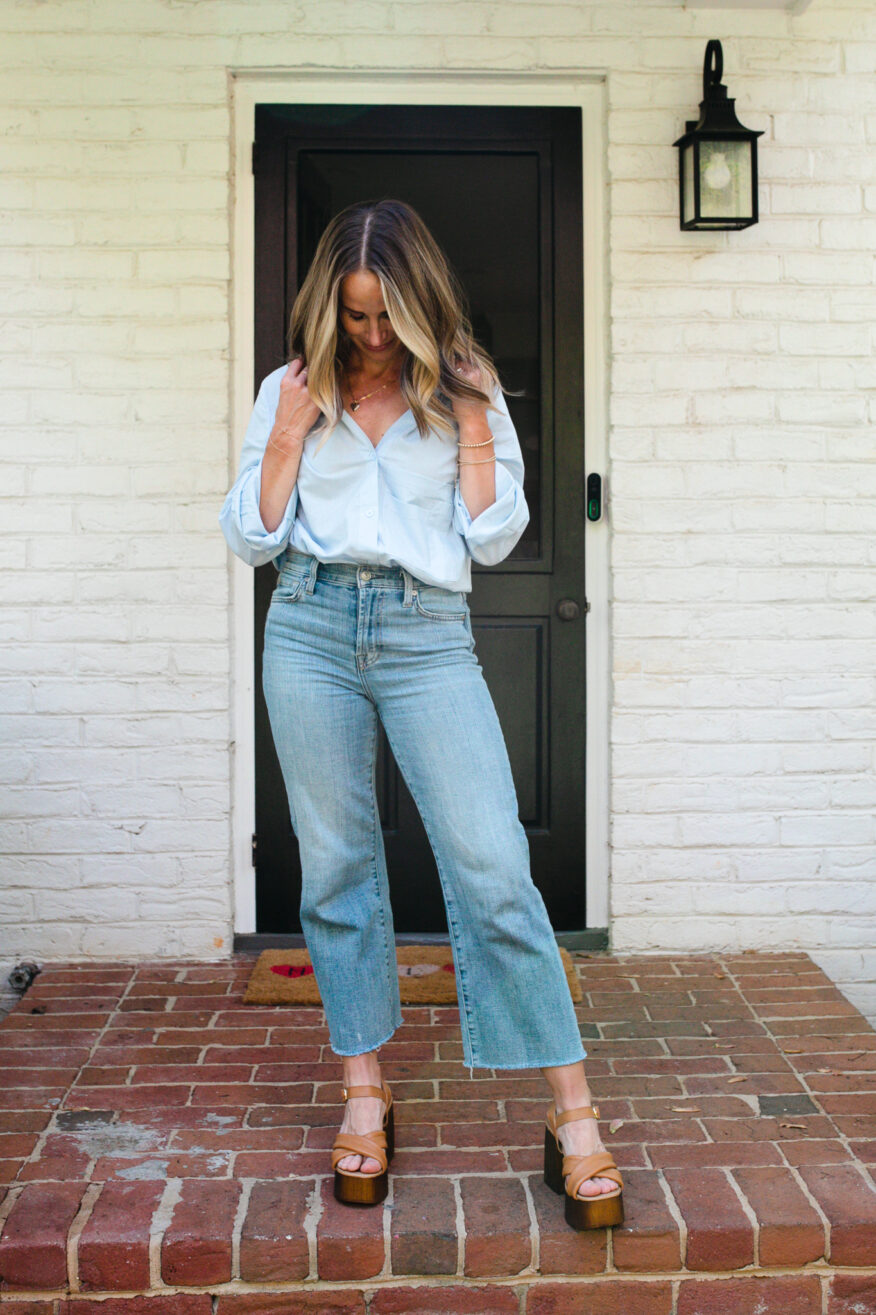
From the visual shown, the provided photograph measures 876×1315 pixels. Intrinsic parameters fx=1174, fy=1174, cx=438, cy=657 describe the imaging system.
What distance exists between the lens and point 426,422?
2.04 meters

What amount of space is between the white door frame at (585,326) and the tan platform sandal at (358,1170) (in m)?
1.32

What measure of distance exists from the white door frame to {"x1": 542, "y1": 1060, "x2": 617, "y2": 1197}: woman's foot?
1.41 metres

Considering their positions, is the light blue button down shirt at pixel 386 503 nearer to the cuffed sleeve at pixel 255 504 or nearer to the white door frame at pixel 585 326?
the cuffed sleeve at pixel 255 504

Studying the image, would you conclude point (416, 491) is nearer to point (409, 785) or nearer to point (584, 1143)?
point (409, 785)

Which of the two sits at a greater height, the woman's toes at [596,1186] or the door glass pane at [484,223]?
the door glass pane at [484,223]

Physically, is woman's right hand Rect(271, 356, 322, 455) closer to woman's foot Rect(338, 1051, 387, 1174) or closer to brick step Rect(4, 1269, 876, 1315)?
woman's foot Rect(338, 1051, 387, 1174)

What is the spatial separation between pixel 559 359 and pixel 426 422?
4.75 ft

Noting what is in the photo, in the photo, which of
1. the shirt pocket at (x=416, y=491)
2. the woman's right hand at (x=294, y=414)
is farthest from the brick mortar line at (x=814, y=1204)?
the woman's right hand at (x=294, y=414)

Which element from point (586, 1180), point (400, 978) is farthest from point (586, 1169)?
point (400, 978)

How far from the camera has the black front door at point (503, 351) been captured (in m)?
3.32

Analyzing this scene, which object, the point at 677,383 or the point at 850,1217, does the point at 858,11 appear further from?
the point at 850,1217

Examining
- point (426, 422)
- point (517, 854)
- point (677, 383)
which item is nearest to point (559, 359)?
point (677, 383)

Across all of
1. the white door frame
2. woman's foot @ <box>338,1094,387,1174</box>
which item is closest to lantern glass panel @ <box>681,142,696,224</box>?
the white door frame

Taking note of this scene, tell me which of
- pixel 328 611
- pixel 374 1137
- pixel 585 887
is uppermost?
pixel 328 611
